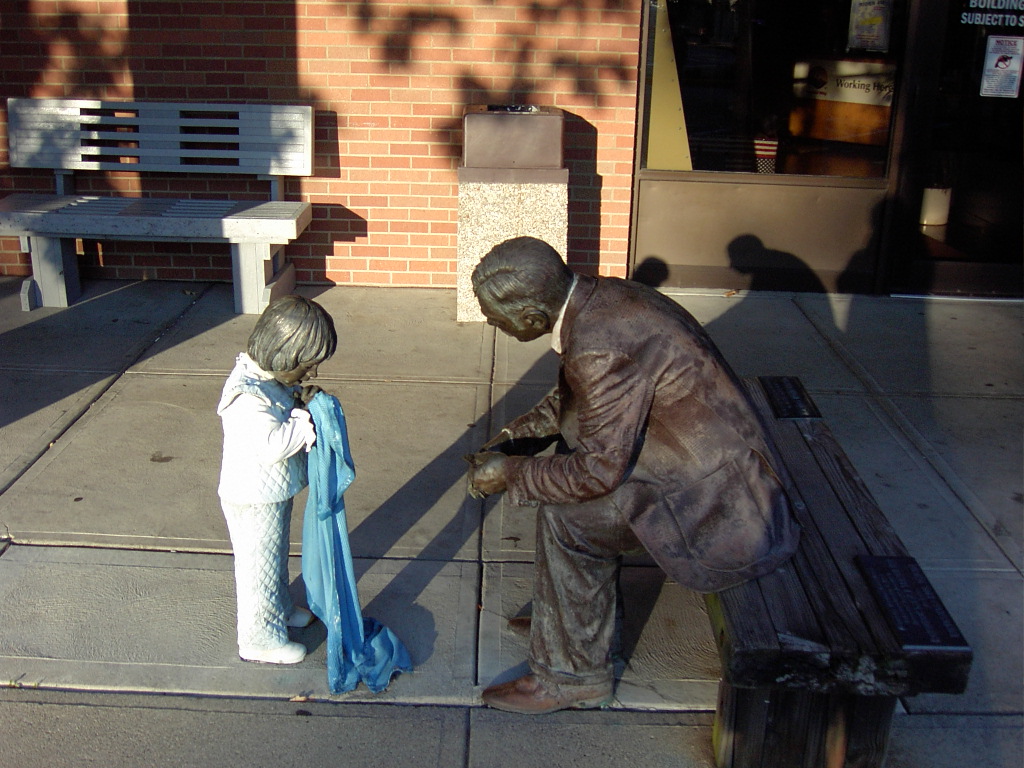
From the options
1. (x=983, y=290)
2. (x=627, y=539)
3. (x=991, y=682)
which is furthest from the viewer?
(x=983, y=290)

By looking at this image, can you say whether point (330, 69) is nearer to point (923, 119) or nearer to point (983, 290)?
point (923, 119)

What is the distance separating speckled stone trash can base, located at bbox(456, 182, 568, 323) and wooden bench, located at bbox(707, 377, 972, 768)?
3.25m

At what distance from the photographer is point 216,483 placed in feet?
14.7

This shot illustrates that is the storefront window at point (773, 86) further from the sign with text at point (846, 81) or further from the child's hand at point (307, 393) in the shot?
the child's hand at point (307, 393)

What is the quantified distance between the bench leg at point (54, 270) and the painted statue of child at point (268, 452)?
3.76m

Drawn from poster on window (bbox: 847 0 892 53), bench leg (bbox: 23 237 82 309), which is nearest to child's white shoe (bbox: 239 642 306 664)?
bench leg (bbox: 23 237 82 309)

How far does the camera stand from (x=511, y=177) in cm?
613

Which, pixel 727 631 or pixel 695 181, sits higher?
pixel 695 181

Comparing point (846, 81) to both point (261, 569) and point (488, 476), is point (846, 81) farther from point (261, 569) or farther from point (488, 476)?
point (261, 569)

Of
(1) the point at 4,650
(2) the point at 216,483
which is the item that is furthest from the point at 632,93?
(1) the point at 4,650

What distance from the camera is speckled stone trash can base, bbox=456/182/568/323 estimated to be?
615 centimetres

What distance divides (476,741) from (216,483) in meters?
1.87

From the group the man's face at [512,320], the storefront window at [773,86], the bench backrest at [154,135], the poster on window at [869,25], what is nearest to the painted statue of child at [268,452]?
the man's face at [512,320]

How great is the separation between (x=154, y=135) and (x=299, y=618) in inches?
166
